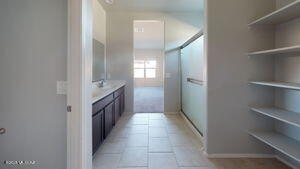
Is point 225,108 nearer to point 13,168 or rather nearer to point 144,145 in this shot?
point 144,145

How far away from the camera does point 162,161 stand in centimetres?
242

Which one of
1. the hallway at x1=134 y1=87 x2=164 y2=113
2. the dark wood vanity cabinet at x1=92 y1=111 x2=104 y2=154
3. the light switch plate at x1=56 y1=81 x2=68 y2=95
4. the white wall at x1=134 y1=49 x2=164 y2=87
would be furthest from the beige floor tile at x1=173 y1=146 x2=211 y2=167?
the white wall at x1=134 y1=49 x2=164 y2=87

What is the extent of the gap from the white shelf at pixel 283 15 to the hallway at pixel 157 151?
1.75m

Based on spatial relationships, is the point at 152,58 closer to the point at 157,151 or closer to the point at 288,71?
the point at 157,151

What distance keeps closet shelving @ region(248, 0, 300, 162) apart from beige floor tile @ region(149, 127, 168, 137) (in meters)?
1.51

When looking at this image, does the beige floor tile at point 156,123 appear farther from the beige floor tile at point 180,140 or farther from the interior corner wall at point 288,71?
the interior corner wall at point 288,71

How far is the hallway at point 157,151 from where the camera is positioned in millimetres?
2309

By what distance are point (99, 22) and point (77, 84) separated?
3.41m

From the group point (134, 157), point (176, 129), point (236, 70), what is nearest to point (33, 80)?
point (134, 157)

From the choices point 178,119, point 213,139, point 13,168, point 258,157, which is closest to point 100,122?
point 13,168

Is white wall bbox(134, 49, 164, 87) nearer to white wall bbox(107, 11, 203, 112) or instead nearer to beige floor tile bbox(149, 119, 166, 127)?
white wall bbox(107, 11, 203, 112)

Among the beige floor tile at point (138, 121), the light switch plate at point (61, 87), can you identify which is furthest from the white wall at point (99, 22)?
the light switch plate at point (61, 87)

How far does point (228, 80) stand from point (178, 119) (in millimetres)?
2362

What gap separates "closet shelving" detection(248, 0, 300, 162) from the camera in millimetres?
1797
